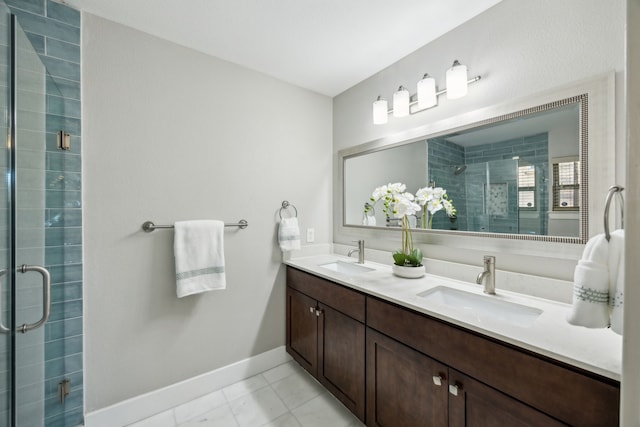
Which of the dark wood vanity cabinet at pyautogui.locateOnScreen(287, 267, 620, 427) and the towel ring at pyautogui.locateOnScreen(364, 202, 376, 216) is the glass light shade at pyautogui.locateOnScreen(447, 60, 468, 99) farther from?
the dark wood vanity cabinet at pyautogui.locateOnScreen(287, 267, 620, 427)

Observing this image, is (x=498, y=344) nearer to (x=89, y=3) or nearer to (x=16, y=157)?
(x=16, y=157)

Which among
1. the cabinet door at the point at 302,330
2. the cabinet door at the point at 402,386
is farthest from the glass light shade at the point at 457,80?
the cabinet door at the point at 302,330

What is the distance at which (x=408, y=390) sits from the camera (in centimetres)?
117

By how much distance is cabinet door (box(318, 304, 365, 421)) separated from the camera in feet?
4.70

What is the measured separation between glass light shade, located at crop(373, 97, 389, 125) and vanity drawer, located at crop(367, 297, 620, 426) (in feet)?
4.30

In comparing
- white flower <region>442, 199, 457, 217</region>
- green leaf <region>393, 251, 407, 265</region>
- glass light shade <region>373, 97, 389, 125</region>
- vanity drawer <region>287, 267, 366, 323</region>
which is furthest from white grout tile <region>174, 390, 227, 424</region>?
glass light shade <region>373, 97, 389, 125</region>

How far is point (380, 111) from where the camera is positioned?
6.19 ft

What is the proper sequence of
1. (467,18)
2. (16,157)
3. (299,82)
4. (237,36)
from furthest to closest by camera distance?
1. (299,82)
2. (237,36)
3. (467,18)
4. (16,157)

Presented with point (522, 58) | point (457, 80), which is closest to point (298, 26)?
point (457, 80)

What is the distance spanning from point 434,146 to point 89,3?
2.07 metres

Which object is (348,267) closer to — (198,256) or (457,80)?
(198,256)

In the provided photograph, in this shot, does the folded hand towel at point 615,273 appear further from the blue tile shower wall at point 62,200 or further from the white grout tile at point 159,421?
the blue tile shower wall at point 62,200

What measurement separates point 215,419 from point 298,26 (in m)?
2.37

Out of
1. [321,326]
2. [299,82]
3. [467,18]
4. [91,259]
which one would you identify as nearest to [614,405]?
[321,326]
